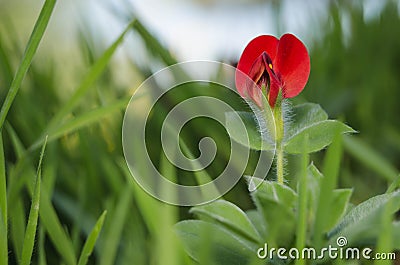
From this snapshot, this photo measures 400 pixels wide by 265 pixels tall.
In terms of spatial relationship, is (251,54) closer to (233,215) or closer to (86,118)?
(233,215)

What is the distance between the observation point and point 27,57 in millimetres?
329

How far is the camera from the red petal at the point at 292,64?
26 cm

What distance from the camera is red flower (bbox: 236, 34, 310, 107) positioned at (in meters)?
0.26

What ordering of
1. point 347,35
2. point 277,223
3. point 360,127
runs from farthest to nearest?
1. point 347,35
2. point 360,127
3. point 277,223

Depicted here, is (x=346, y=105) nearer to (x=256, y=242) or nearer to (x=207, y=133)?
(x=207, y=133)

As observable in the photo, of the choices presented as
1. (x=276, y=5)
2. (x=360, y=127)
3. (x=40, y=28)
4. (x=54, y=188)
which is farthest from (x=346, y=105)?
(x=40, y=28)

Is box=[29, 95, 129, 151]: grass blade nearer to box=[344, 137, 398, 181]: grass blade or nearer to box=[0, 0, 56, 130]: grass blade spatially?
box=[0, 0, 56, 130]: grass blade

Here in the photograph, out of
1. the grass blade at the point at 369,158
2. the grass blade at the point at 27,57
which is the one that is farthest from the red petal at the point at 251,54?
the grass blade at the point at 369,158

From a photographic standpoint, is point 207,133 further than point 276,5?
No

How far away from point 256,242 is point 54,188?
0.27 meters

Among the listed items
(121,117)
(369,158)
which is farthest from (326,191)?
(121,117)

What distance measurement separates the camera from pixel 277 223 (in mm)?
241

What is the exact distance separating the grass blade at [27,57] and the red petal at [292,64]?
0.14 m

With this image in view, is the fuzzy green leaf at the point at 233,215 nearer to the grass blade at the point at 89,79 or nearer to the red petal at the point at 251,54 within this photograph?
the red petal at the point at 251,54
